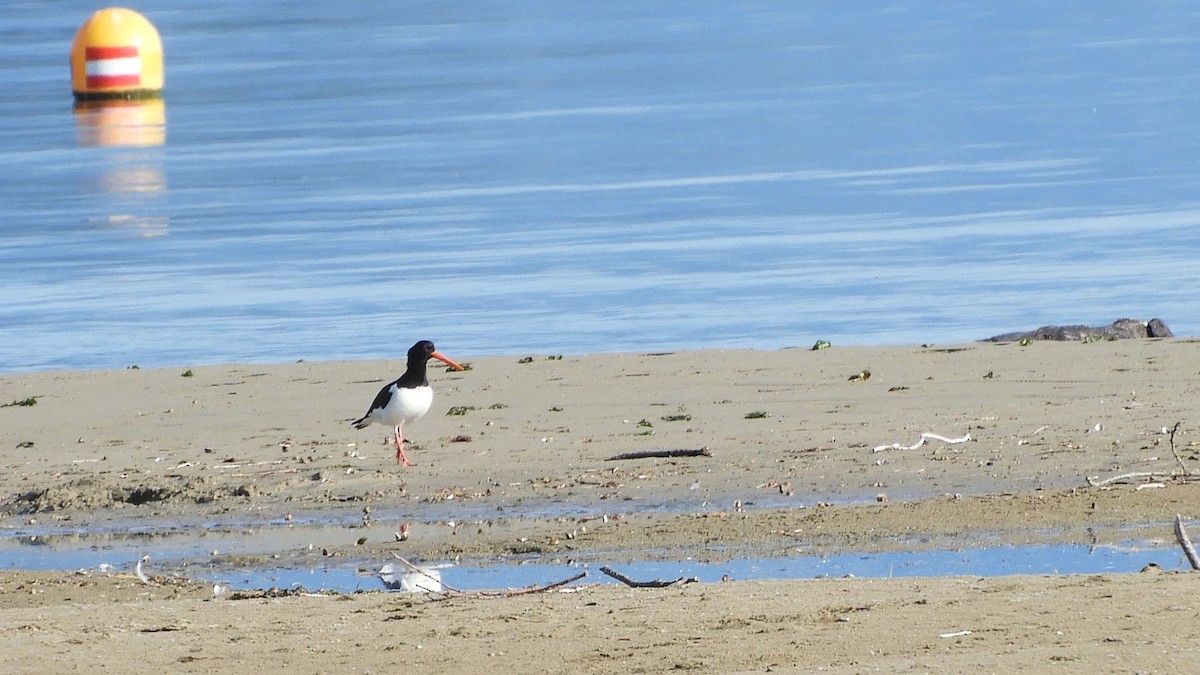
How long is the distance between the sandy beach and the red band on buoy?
25282mm

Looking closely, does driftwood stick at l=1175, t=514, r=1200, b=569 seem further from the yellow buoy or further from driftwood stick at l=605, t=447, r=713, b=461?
the yellow buoy

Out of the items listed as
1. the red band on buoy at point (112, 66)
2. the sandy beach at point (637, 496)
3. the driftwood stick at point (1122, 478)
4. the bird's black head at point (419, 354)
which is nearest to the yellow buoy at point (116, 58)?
the red band on buoy at point (112, 66)

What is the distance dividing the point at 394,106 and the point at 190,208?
11.8 m

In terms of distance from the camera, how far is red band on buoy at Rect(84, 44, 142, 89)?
128 feet

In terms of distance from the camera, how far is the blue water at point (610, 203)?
16438 mm

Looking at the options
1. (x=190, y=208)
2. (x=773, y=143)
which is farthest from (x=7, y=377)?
(x=773, y=143)

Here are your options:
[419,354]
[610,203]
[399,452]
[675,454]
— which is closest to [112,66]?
[610,203]

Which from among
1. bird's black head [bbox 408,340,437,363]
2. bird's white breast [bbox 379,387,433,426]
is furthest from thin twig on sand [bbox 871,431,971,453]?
bird's black head [bbox 408,340,437,363]

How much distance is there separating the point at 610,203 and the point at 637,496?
13.4 meters

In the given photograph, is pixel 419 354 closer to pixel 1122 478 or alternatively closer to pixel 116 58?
pixel 1122 478

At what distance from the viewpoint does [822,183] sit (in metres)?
24.1

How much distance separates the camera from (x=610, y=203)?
75.4 ft

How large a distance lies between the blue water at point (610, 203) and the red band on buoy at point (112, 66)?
1047 mm

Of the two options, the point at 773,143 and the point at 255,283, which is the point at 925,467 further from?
the point at 773,143
